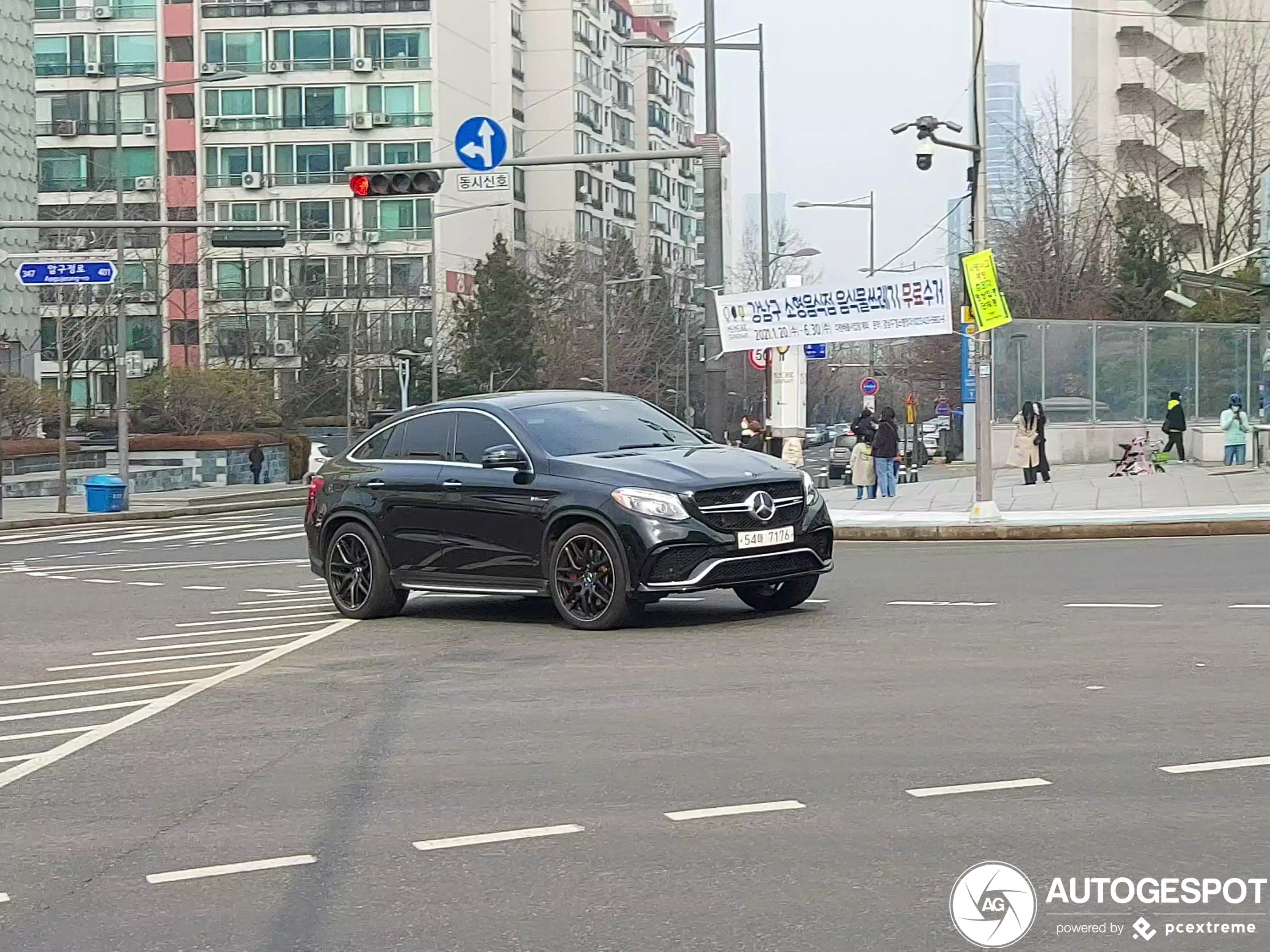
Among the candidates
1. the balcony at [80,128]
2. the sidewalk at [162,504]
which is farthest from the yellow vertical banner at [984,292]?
the balcony at [80,128]

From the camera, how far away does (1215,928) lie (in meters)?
5.17

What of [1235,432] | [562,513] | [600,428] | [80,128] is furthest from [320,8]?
[562,513]

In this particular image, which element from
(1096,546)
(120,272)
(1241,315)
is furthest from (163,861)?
(1241,315)


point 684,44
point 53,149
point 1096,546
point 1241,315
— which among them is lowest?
point 1096,546

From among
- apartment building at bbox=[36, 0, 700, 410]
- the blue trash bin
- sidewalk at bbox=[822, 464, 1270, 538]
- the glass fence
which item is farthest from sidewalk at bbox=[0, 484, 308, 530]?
apartment building at bbox=[36, 0, 700, 410]

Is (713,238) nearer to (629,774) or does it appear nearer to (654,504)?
(654,504)

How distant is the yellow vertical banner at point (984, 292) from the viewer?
22953mm

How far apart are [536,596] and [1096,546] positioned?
28.4 feet

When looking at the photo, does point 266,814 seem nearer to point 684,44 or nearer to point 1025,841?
point 1025,841

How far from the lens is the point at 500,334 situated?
78.1 metres

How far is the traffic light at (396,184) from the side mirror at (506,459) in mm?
11480

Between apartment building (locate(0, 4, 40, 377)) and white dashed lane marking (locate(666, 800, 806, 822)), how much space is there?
169ft

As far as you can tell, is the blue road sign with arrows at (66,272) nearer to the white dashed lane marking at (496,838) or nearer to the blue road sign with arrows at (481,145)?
the blue road sign with arrows at (481,145)

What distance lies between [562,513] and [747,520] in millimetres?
1274
